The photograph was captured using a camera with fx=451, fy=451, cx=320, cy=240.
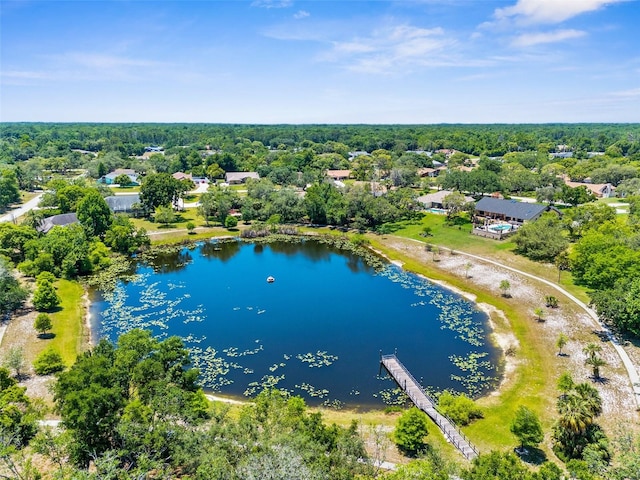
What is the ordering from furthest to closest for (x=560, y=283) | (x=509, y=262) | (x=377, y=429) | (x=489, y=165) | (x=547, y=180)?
(x=489, y=165)
(x=547, y=180)
(x=509, y=262)
(x=560, y=283)
(x=377, y=429)

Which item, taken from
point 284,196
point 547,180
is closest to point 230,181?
point 284,196

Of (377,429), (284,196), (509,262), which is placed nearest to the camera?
(377,429)

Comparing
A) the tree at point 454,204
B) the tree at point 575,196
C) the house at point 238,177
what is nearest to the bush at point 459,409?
the tree at point 454,204

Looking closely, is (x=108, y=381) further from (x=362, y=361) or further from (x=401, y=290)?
(x=401, y=290)

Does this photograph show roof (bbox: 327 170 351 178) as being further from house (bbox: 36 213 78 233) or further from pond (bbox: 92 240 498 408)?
house (bbox: 36 213 78 233)

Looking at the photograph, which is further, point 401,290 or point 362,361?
point 401,290

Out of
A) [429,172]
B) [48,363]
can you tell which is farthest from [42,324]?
[429,172]
